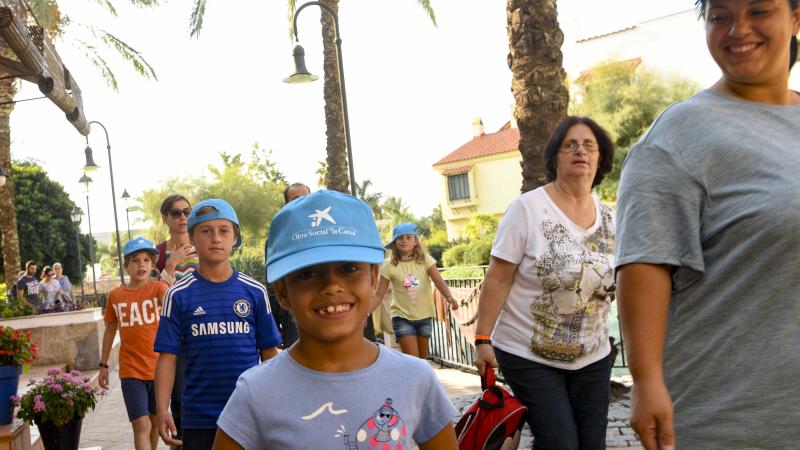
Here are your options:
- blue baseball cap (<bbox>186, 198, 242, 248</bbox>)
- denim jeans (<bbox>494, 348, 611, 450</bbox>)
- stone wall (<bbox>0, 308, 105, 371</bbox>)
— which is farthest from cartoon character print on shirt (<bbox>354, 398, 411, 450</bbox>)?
stone wall (<bbox>0, 308, 105, 371</bbox>)

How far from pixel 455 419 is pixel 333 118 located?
9.93 metres

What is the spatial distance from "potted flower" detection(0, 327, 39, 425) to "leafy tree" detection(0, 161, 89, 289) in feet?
119

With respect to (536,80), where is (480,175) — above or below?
above

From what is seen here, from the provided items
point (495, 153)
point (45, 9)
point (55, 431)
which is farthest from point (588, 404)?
point (495, 153)

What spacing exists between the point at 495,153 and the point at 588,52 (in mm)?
11330

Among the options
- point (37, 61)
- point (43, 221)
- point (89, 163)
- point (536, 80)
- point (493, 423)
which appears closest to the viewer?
point (493, 423)

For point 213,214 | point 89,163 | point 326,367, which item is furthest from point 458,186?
point 326,367

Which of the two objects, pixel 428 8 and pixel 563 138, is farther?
pixel 428 8

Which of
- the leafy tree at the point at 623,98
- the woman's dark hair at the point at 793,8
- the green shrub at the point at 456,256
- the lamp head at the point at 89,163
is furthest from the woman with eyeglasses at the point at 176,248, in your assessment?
the leafy tree at the point at 623,98

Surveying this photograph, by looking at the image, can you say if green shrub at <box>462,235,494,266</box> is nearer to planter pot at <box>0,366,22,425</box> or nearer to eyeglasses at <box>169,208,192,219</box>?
planter pot at <box>0,366,22,425</box>

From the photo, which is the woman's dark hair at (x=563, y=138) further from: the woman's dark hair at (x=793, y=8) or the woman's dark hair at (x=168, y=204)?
the woman's dark hair at (x=168, y=204)

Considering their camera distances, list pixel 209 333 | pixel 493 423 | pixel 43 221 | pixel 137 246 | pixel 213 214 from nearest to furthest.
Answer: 1. pixel 493 423
2. pixel 209 333
3. pixel 213 214
4. pixel 137 246
5. pixel 43 221

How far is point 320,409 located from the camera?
6.78 ft

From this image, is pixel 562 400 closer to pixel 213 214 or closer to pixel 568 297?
pixel 568 297
